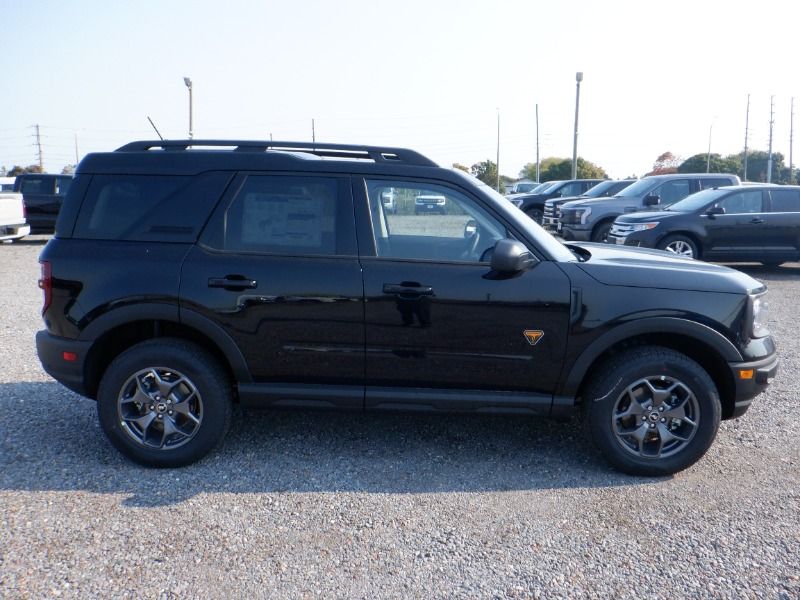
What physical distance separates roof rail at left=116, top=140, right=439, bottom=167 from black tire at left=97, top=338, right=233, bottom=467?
1279 mm

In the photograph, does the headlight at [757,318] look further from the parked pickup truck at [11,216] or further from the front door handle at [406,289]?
the parked pickup truck at [11,216]

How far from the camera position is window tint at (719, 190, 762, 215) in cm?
1338

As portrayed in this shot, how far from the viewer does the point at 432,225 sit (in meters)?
4.54

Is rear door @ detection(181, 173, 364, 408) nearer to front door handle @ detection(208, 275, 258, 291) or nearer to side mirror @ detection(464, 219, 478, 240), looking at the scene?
front door handle @ detection(208, 275, 258, 291)

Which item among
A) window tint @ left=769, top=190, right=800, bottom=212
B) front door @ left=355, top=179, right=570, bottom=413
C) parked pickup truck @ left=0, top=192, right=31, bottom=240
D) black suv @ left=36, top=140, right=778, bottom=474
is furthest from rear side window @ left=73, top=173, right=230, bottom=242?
parked pickup truck @ left=0, top=192, right=31, bottom=240

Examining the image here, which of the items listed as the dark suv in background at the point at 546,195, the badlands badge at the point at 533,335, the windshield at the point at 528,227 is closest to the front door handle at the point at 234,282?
the windshield at the point at 528,227

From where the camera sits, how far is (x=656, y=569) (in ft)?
11.0

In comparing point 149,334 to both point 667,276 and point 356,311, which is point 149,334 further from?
point 667,276

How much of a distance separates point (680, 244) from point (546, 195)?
448 inches

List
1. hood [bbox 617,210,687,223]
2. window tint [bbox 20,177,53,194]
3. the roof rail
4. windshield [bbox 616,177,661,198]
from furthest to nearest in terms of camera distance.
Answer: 1. window tint [bbox 20,177,53,194]
2. windshield [bbox 616,177,661,198]
3. hood [bbox 617,210,687,223]
4. the roof rail

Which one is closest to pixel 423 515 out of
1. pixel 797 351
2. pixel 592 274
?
pixel 592 274

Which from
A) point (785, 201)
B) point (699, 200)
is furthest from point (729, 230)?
point (785, 201)

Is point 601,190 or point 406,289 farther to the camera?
point 601,190

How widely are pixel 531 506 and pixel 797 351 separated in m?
4.81
